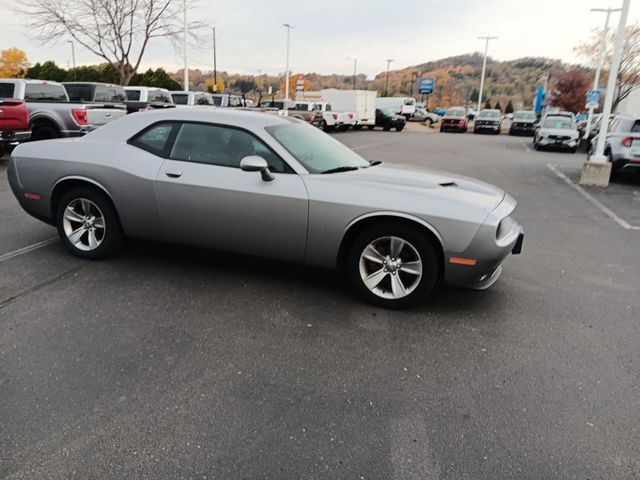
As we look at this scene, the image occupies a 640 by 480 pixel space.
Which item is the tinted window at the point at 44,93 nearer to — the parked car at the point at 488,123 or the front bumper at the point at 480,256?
the front bumper at the point at 480,256

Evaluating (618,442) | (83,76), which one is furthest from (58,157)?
(83,76)

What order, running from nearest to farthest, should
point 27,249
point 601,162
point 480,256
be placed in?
1. point 480,256
2. point 27,249
3. point 601,162

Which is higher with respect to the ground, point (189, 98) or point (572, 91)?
point (572, 91)

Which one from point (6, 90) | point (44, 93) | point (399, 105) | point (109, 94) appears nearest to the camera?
point (6, 90)

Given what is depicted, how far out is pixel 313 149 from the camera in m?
4.69

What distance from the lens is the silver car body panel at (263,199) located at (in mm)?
3857

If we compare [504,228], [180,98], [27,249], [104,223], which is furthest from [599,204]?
[180,98]

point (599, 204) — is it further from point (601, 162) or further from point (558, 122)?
point (558, 122)

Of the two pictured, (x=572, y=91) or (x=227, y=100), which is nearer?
(x=227, y=100)

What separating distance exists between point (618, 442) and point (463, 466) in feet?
2.87

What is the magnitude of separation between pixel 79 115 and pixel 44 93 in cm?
200

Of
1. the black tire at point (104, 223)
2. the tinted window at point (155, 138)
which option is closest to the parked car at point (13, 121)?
the black tire at point (104, 223)

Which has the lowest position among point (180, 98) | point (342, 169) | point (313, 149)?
point (342, 169)

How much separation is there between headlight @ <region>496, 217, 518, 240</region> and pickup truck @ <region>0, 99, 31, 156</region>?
10754mm
